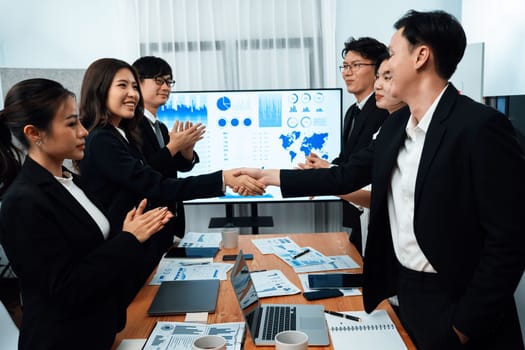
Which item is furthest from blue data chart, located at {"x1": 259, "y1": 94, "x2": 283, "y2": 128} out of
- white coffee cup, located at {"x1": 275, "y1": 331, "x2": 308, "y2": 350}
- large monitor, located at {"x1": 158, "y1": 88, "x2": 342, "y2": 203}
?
white coffee cup, located at {"x1": 275, "y1": 331, "x2": 308, "y2": 350}

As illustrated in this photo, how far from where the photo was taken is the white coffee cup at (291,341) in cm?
111

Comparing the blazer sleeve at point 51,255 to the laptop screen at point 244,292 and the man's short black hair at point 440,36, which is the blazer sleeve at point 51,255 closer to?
the laptop screen at point 244,292

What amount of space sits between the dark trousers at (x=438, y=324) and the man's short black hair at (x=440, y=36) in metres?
0.68

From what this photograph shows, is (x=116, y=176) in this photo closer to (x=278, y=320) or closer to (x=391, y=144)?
(x=278, y=320)

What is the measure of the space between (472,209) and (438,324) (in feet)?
1.20

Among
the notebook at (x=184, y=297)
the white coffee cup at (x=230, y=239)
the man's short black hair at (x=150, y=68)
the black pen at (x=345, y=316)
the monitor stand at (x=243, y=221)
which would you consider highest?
the man's short black hair at (x=150, y=68)

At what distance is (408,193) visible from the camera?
1457mm

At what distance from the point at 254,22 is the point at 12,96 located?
2.88 m

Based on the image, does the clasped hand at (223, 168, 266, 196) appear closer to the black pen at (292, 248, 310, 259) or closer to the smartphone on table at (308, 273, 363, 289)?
the black pen at (292, 248, 310, 259)

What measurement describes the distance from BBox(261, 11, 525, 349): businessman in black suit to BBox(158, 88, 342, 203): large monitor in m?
2.06

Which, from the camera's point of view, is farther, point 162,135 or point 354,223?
point 162,135

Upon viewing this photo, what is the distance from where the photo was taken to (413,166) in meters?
1.45

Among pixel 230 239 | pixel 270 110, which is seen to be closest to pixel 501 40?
pixel 270 110

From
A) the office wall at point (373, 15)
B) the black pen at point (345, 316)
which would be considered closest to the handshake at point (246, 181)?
the black pen at point (345, 316)
